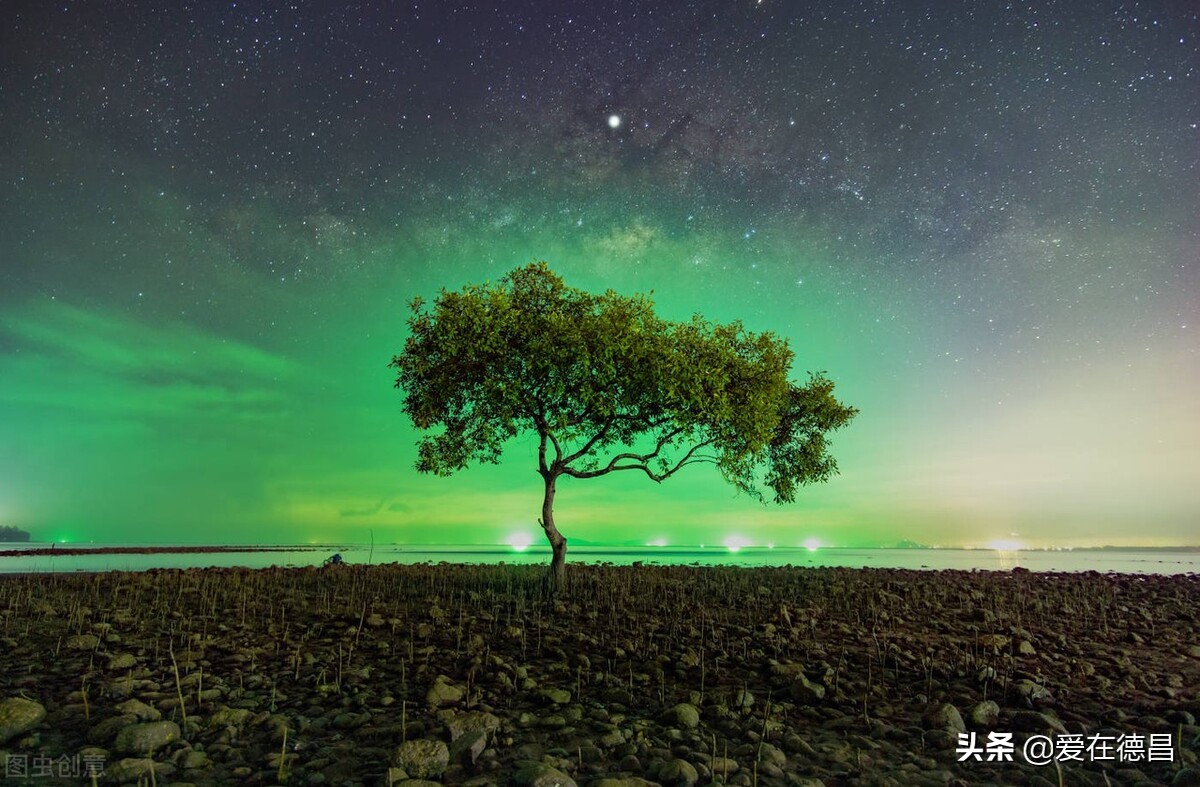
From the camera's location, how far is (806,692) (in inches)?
406

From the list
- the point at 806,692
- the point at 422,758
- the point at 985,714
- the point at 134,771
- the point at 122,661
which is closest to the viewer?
the point at 134,771

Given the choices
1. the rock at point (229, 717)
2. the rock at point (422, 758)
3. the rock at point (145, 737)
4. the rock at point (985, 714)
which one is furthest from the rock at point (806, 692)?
the rock at point (145, 737)

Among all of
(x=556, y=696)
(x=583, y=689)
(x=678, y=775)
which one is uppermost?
(x=678, y=775)

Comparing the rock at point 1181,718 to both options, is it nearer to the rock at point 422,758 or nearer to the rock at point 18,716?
the rock at point 422,758

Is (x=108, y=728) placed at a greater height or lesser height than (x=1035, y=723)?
greater

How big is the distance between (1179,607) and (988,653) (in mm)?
A: 13284

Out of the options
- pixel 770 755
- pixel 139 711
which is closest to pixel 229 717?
pixel 139 711

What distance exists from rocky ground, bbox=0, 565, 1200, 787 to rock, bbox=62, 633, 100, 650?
7cm

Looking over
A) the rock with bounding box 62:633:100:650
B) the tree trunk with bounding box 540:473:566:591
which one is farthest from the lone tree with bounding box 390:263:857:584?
the rock with bounding box 62:633:100:650

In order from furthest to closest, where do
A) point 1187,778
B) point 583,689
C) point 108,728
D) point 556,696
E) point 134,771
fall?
point 583,689 < point 556,696 < point 108,728 < point 1187,778 < point 134,771

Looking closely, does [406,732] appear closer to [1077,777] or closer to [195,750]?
[195,750]

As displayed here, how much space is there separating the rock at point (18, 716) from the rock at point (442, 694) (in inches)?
210

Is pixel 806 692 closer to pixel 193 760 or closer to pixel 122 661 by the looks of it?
pixel 193 760

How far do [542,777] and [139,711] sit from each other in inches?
250
